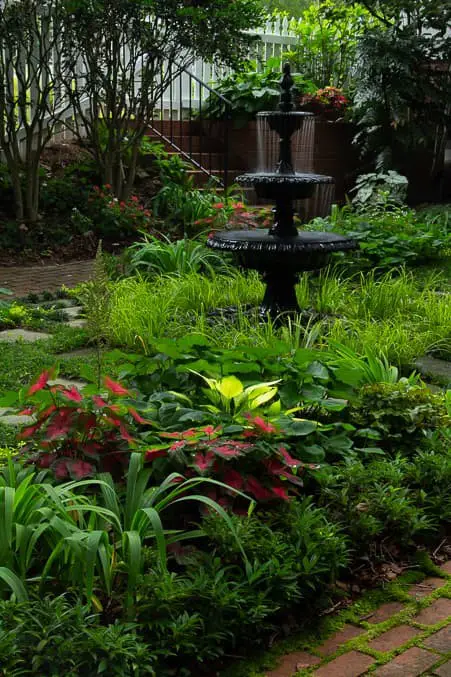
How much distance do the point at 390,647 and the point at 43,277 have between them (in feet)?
21.2

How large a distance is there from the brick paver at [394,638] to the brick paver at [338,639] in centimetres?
7

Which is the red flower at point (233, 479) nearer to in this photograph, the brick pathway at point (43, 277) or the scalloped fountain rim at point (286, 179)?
the scalloped fountain rim at point (286, 179)

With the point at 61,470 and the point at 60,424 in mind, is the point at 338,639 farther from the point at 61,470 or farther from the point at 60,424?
the point at 60,424

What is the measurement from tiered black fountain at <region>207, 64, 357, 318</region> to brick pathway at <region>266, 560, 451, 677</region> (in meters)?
3.33

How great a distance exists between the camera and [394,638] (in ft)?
8.60

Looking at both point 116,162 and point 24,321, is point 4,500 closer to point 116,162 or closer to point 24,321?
point 24,321

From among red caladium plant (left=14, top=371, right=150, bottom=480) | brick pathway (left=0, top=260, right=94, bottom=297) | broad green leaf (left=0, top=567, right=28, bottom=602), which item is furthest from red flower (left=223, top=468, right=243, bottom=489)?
brick pathway (left=0, top=260, right=94, bottom=297)

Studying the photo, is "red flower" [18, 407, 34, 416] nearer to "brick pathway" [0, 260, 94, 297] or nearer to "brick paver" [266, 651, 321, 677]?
"brick paver" [266, 651, 321, 677]

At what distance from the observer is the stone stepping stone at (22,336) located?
A: 6008 mm

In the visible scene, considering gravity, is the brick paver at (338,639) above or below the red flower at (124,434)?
below

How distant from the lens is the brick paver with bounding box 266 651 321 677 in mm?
2440

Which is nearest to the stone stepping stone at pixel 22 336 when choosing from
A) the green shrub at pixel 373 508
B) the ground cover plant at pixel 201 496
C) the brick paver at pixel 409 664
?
the ground cover plant at pixel 201 496

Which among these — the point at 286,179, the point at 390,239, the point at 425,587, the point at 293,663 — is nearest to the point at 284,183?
the point at 286,179

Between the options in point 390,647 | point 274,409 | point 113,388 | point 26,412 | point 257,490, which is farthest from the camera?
point 274,409
